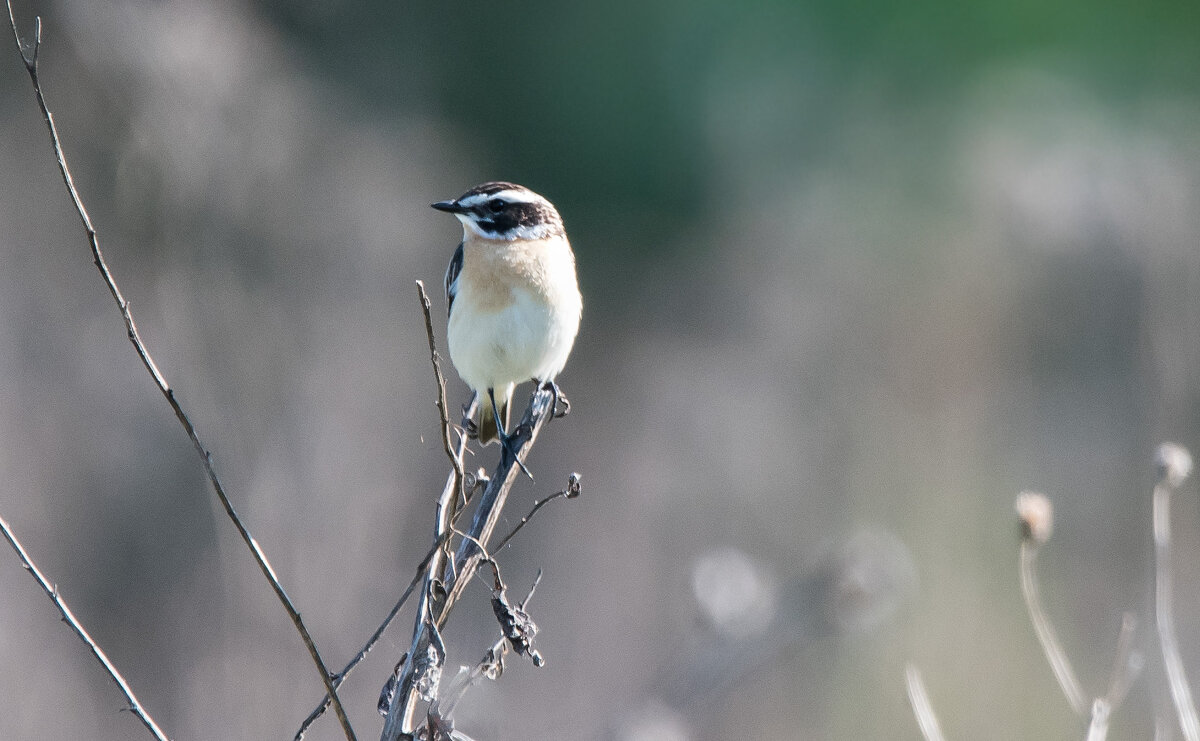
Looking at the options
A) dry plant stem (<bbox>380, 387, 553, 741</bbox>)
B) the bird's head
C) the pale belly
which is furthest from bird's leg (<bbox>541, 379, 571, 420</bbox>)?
the bird's head

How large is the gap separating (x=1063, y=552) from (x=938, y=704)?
2.10 meters

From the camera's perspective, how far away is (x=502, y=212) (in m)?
4.75

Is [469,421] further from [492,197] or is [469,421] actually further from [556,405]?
[492,197]

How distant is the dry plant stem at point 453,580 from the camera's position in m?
2.40

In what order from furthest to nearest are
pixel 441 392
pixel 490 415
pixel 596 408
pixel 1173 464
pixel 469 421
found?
pixel 596 408, pixel 490 415, pixel 469 421, pixel 1173 464, pixel 441 392

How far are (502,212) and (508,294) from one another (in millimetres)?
358

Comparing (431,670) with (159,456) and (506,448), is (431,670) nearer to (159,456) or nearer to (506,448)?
(506,448)

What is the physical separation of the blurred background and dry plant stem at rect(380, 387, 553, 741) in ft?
1.62

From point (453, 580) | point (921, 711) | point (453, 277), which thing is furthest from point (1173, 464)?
point (453, 277)

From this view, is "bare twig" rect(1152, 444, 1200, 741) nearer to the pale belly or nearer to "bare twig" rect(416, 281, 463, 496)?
"bare twig" rect(416, 281, 463, 496)

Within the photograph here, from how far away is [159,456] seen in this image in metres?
8.23

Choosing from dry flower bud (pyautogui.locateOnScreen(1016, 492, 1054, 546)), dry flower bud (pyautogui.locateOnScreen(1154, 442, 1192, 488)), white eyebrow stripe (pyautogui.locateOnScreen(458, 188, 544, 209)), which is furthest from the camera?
white eyebrow stripe (pyautogui.locateOnScreen(458, 188, 544, 209))

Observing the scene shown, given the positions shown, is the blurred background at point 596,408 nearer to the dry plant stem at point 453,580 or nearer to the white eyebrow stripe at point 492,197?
the dry plant stem at point 453,580

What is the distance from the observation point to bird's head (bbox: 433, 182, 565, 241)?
15.5 feet
